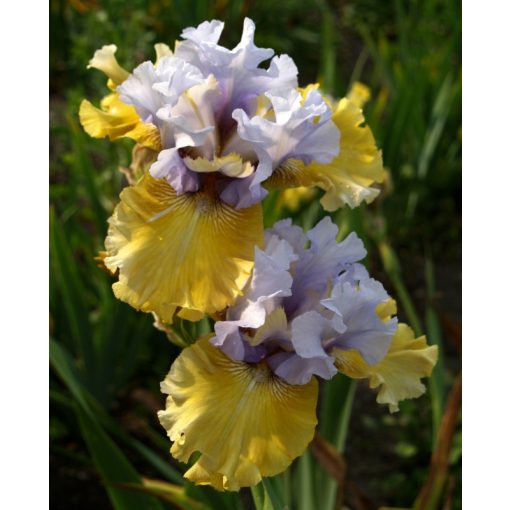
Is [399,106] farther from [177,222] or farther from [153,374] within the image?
[177,222]

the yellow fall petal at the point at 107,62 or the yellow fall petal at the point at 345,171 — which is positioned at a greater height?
the yellow fall petal at the point at 107,62

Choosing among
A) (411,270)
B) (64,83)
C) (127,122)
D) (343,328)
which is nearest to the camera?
(343,328)

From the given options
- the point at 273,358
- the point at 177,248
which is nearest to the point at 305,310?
the point at 273,358

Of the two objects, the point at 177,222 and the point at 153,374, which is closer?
the point at 177,222

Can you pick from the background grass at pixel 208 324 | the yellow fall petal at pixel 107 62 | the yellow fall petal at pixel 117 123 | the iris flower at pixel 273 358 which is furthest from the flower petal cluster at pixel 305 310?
the yellow fall petal at pixel 107 62

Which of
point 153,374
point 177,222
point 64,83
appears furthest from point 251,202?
point 64,83

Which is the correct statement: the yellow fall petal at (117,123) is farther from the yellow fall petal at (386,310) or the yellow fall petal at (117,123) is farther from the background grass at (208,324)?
the yellow fall petal at (386,310)
